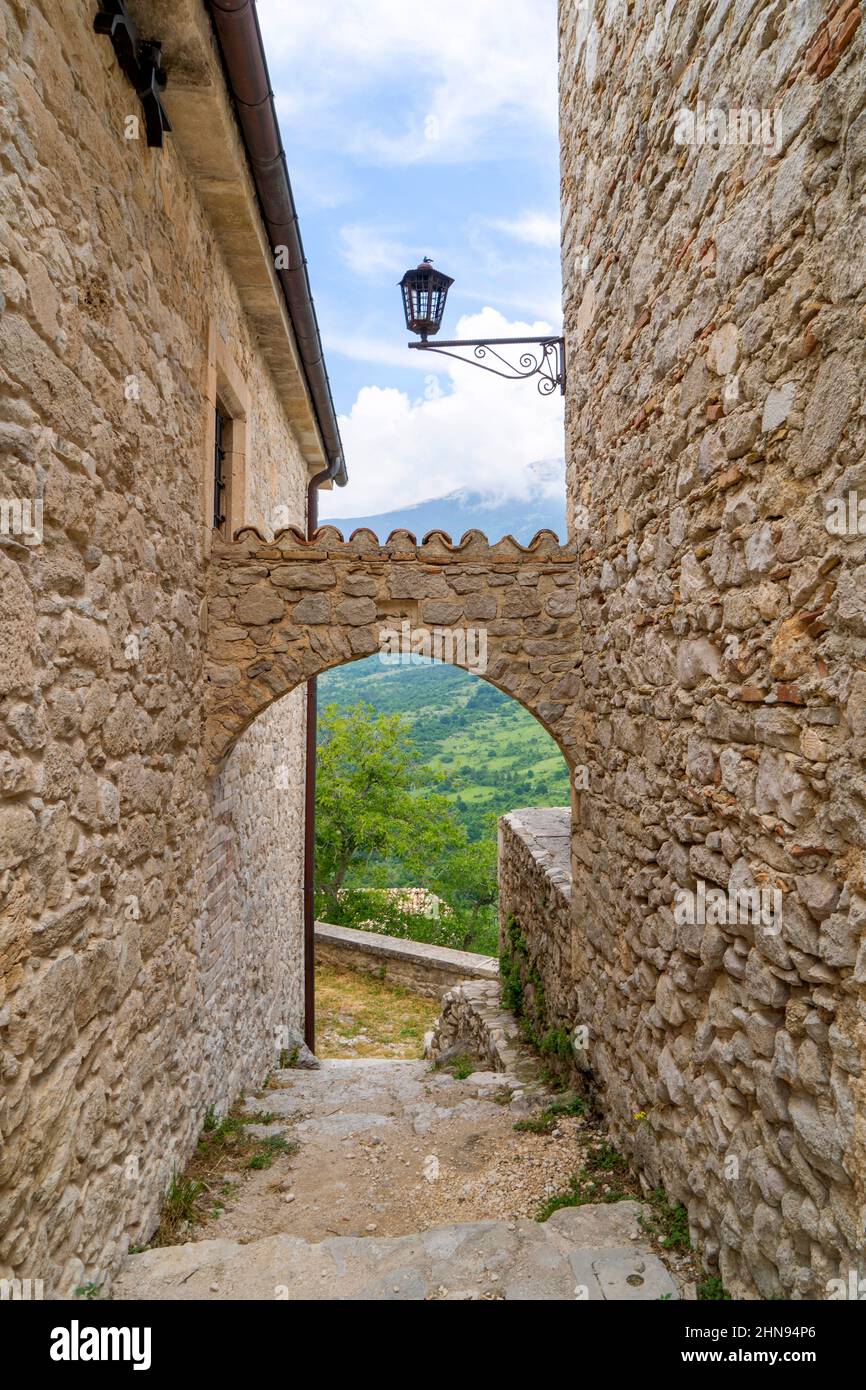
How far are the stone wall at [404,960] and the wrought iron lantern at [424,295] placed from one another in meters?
8.30

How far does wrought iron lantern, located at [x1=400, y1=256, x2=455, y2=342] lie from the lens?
5109mm

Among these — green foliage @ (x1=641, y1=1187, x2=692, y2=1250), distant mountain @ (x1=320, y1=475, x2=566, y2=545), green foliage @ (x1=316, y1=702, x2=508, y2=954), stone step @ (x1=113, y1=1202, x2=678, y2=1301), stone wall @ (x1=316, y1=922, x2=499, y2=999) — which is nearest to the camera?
stone step @ (x1=113, y1=1202, x2=678, y2=1301)

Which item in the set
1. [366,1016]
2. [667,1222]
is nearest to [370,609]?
[667,1222]

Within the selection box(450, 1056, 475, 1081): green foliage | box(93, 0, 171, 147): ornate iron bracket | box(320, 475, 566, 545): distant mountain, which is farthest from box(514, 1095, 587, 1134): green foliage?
box(320, 475, 566, 545): distant mountain

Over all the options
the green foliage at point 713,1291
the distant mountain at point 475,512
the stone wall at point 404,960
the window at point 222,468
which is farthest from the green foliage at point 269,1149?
the distant mountain at point 475,512

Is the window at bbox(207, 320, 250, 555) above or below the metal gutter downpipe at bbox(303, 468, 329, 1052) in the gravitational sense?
above

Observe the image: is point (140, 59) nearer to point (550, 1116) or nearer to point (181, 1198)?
point (181, 1198)

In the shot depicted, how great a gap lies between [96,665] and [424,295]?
12.6 ft

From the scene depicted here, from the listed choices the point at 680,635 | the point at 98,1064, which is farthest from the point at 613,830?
the point at 98,1064

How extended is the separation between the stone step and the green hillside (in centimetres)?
2142

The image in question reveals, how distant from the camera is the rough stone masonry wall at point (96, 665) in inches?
76.9

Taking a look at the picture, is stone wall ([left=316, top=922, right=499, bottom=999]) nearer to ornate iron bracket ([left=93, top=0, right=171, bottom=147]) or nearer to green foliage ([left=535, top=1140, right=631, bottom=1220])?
green foliage ([left=535, top=1140, right=631, bottom=1220])

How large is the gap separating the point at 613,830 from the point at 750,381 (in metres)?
2.09

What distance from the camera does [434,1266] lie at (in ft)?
8.55
